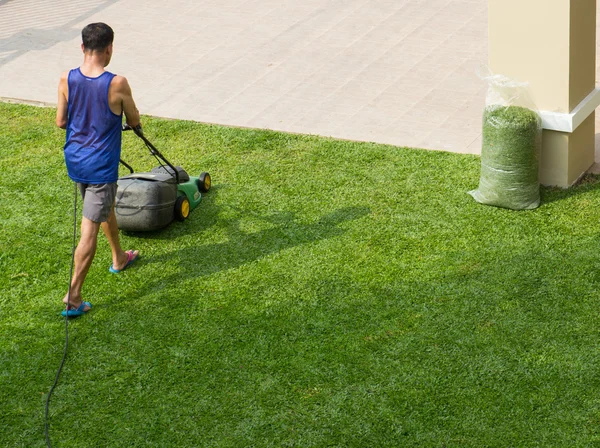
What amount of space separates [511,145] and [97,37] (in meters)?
3.15

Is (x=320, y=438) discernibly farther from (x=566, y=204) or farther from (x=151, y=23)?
(x=151, y=23)

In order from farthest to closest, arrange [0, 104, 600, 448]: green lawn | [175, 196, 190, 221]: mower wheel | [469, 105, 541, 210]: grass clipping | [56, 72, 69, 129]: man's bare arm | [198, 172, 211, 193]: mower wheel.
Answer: [198, 172, 211, 193]: mower wheel → [175, 196, 190, 221]: mower wheel → [469, 105, 541, 210]: grass clipping → [56, 72, 69, 129]: man's bare arm → [0, 104, 600, 448]: green lawn

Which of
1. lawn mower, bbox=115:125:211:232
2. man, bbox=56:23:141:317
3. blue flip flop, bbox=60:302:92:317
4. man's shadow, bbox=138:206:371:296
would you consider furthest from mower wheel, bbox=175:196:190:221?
blue flip flop, bbox=60:302:92:317

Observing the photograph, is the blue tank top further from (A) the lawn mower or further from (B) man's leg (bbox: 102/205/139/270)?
(A) the lawn mower

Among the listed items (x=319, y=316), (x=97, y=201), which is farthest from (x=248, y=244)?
(x=97, y=201)

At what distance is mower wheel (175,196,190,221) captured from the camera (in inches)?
292

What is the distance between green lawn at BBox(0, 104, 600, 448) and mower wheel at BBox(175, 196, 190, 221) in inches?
3.6

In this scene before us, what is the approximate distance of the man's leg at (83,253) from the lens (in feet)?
21.1

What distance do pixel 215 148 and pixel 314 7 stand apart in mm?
3895

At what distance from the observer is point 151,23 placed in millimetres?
11875

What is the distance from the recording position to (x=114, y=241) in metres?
6.77

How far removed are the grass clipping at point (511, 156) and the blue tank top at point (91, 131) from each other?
2828 millimetres

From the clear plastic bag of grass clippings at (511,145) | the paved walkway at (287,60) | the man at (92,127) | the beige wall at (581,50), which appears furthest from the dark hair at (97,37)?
the beige wall at (581,50)

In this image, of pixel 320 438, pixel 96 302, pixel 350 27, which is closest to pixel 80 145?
pixel 96 302
